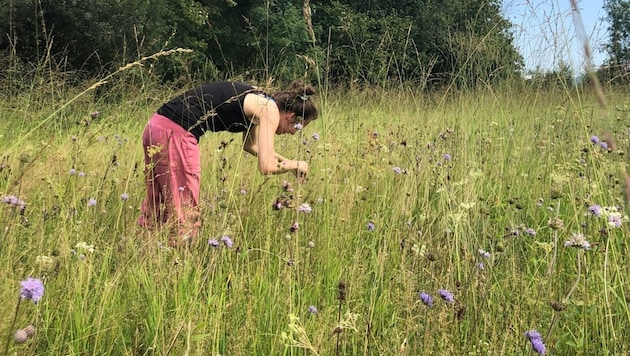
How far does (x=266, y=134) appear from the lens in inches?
95.6

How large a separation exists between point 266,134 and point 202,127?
42cm

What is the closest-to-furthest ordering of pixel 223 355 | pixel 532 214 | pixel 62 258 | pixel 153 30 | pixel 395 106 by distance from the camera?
1. pixel 223 355
2. pixel 62 258
3. pixel 532 214
4. pixel 395 106
5. pixel 153 30

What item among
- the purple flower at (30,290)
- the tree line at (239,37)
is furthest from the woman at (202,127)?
the purple flower at (30,290)

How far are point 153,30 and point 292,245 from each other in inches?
529

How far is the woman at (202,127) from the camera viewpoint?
7.61 ft

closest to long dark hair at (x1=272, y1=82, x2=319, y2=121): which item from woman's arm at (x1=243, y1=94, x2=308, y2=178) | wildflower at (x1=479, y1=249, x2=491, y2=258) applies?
woman's arm at (x1=243, y1=94, x2=308, y2=178)

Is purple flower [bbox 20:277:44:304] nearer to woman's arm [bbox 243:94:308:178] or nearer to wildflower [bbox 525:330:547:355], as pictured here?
wildflower [bbox 525:330:547:355]

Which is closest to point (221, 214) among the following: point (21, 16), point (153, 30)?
point (21, 16)

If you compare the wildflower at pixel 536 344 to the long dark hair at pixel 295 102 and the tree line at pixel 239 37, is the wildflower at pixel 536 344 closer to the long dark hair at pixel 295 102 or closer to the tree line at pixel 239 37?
A: the tree line at pixel 239 37

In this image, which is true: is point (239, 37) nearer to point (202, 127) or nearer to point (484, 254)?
point (202, 127)

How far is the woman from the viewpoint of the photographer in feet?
7.61

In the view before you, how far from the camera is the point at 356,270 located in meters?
1.54

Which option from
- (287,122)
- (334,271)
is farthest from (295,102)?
(334,271)

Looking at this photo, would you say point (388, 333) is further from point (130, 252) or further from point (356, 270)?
point (130, 252)
